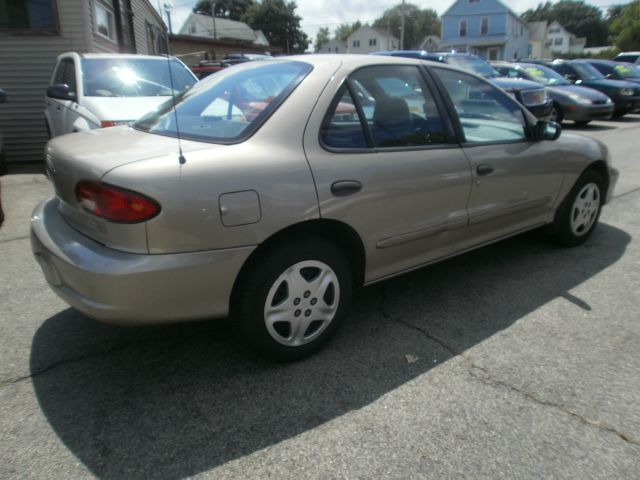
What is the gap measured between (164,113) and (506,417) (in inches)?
97.5

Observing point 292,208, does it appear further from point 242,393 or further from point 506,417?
point 506,417

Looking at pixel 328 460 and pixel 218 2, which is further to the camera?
pixel 218 2

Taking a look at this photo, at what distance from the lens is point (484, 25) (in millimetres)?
48906

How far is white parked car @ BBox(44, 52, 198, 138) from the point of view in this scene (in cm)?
561

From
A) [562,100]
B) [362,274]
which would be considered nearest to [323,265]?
[362,274]

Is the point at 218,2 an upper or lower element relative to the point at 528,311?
upper

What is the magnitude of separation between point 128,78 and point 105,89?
14.8 inches

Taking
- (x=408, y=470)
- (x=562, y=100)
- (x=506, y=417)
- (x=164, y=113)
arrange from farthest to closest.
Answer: (x=562, y=100), (x=164, y=113), (x=506, y=417), (x=408, y=470)

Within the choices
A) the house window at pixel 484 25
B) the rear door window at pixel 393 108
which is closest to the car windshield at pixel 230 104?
the rear door window at pixel 393 108

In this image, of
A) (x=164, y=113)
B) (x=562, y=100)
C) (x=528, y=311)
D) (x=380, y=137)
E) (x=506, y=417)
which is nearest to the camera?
(x=506, y=417)

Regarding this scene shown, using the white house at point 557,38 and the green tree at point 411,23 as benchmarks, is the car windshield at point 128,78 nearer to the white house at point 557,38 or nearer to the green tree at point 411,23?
the white house at point 557,38

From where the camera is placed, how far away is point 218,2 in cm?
8550

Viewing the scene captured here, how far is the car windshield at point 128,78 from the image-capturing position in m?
6.26

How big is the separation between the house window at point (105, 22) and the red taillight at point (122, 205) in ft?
28.7
